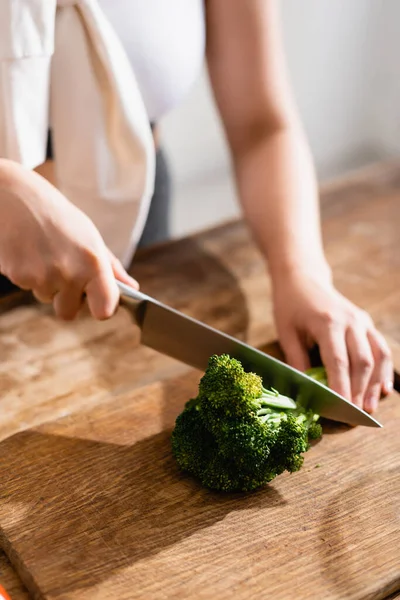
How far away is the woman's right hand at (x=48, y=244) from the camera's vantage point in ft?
3.38

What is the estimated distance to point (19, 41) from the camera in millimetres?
1102

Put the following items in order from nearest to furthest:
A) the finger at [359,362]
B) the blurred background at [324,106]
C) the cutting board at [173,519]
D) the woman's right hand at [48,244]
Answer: the cutting board at [173,519] < the woman's right hand at [48,244] < the finger at [359,362] < the blurred background at [324,106]

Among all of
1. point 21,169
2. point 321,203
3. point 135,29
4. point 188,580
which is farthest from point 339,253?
point 188,580

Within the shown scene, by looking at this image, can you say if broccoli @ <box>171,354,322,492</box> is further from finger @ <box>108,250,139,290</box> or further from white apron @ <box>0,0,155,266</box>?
white apron @ <box>0,0,155,266</box>

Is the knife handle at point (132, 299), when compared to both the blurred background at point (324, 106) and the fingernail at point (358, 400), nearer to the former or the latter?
the fingernail at point (358, 400)

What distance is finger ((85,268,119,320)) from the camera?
104cm

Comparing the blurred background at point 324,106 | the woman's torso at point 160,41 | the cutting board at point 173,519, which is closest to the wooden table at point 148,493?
the cutting board at point 173,519

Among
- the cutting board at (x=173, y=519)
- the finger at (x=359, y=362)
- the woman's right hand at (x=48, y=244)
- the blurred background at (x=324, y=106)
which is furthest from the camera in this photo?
the blurred background at (x=324, y=106)

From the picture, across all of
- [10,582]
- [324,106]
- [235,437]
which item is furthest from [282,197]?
[324,106]

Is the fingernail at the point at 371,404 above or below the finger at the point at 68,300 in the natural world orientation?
below

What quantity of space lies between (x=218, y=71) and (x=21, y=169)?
1.74ft

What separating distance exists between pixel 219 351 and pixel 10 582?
43cm

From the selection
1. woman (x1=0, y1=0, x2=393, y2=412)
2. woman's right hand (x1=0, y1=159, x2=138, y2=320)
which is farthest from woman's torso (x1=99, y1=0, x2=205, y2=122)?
woman's right hand (x1=0, y1=159, x2=138, y2=320)

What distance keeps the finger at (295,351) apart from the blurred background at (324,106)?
6.35 feet
